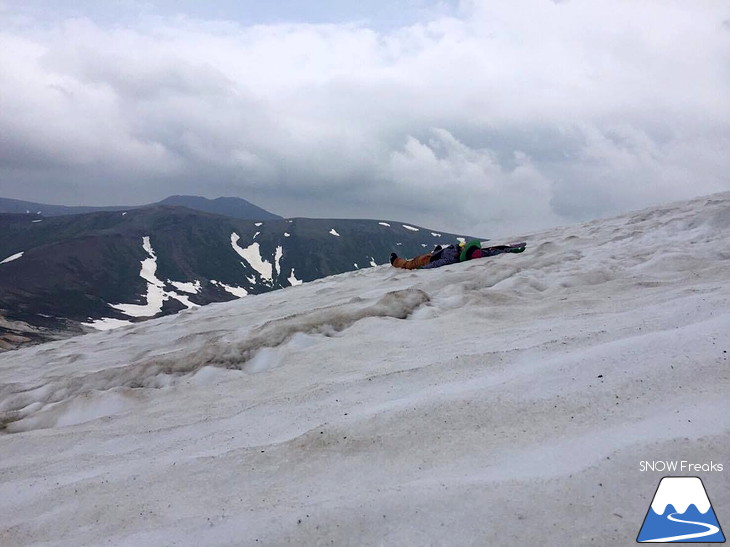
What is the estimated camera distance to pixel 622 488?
272 cm

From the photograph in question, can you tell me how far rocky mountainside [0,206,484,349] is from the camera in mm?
81750

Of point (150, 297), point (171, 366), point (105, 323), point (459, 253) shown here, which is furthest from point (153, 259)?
point (171, 366)

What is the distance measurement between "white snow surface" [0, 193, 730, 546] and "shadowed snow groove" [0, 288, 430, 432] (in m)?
0.04

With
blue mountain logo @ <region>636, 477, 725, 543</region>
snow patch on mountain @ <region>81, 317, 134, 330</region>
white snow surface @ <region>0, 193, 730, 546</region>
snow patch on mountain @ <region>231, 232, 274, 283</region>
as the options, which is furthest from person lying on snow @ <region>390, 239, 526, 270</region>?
snow patch on mountain @ <region>231, 232, 274, 283</region>

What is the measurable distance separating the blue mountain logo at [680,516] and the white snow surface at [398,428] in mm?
56

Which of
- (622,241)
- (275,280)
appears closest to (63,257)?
(275,280)

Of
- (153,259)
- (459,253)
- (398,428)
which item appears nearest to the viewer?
(398,428)

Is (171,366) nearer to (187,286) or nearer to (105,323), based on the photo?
(105,323)

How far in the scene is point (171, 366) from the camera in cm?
720

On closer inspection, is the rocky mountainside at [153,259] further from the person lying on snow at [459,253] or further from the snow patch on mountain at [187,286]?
the person lying on snow at [459,253]

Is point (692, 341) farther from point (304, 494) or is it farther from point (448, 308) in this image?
point (448, 308)

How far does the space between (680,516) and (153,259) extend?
12930cm

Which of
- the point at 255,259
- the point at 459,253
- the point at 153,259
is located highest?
the point at 459,253

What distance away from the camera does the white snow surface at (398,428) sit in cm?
281
